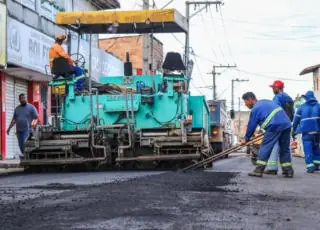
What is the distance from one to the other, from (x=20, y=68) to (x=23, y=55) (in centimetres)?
41

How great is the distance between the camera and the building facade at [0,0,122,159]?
61.6 feet

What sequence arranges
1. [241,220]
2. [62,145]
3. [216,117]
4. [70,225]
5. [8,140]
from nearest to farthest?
1. [70,225]
2. [241,220]
3. [62,145]
4. [8,140]
5. [216,117]

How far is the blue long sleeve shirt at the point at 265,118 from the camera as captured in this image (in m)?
10.6

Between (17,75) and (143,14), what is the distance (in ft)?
32.3

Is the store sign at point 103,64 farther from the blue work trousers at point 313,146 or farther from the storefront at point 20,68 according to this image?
the blue work trousers at point 313,146

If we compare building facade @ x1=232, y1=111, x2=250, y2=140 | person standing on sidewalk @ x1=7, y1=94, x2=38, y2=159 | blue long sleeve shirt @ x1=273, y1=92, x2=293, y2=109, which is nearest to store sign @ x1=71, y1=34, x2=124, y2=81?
person standing on sidewalk @ x1=7, y1=94, x2=38, y2=159

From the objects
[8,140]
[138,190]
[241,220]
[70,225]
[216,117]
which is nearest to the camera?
[70,225]

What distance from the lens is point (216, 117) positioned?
28.0 metres

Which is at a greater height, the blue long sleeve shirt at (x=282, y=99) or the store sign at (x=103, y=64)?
the store sign at (x=103, y=64)

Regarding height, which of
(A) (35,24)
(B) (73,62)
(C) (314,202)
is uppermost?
(A) (35,24)

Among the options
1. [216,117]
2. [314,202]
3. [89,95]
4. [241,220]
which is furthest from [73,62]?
[216,117]

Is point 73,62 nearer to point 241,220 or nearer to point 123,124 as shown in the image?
point 123,124

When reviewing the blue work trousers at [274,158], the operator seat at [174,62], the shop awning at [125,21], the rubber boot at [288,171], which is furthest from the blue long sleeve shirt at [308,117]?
the shop awning at [125,21]

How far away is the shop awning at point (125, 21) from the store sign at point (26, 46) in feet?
19.5
